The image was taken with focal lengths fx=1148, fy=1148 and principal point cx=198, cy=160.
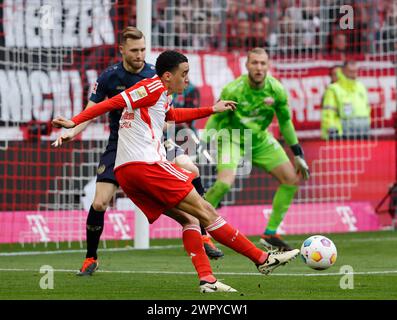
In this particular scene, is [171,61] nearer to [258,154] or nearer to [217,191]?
[217,191]

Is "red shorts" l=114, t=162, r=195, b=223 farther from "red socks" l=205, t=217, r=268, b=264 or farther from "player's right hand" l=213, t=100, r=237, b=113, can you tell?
"player's right hand" l=213, t=100, r=237, b=113

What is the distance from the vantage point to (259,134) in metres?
13.1

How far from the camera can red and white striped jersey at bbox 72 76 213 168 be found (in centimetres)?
846

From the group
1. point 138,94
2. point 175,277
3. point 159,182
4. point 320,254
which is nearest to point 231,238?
point 159,182

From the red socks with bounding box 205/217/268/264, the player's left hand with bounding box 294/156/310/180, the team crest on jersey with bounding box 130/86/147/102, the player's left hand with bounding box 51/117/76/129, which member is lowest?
the red socks with bounding box 205/217/268/264

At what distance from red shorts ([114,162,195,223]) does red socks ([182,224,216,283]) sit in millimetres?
263

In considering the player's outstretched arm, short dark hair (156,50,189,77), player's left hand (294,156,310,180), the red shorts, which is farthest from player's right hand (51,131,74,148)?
player's left hand (294,156,310,180)

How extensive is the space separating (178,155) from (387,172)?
263 inches

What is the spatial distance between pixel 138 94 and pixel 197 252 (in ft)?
4.14

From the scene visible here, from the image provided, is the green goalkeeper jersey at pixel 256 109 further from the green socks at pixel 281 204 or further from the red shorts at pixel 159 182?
the red shorts at pixel 159 182

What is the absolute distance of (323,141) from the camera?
1720 cm

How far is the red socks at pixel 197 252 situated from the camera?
8.48 m
